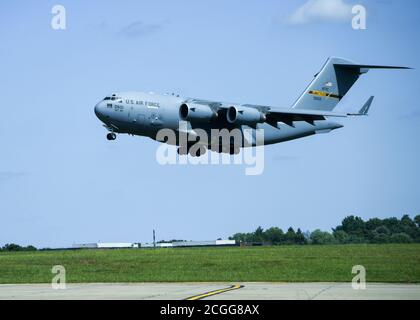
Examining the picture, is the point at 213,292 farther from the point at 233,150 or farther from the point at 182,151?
the point at 233,150

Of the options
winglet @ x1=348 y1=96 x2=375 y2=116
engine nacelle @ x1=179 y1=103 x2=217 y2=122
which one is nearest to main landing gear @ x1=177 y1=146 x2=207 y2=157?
engine nacelle @ x1=179 y1=103 x2=217 y2=122

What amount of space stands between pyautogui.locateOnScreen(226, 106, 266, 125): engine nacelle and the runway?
Result: 1884 centimetres

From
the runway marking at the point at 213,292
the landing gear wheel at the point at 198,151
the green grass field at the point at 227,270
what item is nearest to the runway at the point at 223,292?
the runway marking at the point at 213,292

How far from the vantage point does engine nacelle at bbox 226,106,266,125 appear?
157ft

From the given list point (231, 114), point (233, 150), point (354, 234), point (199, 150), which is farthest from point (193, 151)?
point (354, 234)

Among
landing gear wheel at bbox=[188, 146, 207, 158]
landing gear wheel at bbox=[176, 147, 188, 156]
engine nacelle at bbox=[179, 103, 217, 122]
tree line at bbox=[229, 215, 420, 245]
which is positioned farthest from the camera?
tree line at bbox=[229, 215, 420, 245]

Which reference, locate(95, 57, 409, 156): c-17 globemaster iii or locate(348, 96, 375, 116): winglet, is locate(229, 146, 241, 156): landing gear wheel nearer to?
locate(95, 57, 409, 156): c-17 globemaster iii

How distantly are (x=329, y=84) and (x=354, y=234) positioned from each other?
153 ft

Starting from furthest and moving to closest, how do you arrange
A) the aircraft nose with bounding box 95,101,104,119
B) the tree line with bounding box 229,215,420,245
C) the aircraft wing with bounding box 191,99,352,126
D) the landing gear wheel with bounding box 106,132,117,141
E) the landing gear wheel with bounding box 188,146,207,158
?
the tree line with bounding box 229,215,420,245, the landing gear wheel with bounding box 188,146,207,158, the aircraft wing with bounding box 191,99,352,126, the aircraft nose with bounding box 95,101,104,119, the landing gear wheel with bounding box 106,132,117,141

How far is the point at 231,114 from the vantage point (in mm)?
48188

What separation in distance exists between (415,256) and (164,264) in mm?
15788

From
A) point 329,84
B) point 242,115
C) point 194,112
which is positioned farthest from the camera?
point 329,84
